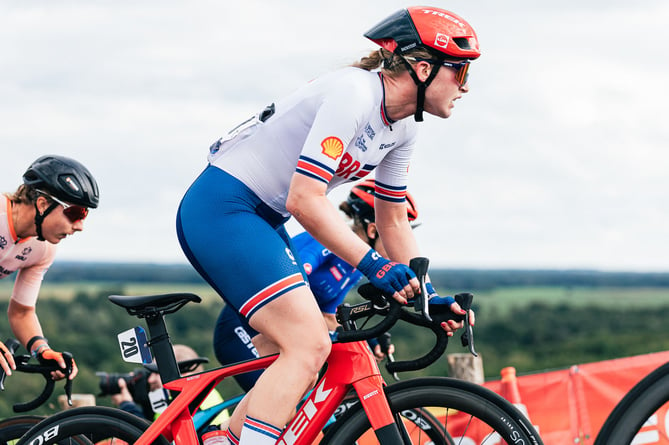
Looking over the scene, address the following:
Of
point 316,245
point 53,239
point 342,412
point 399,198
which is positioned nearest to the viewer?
point 342,412

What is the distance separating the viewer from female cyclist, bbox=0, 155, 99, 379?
475 centimetres

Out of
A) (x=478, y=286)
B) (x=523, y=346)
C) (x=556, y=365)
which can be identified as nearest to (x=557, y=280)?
(x=478, y=286)

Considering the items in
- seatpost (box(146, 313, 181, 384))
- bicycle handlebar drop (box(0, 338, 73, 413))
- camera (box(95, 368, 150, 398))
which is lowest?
camera (box(95, 368, 150, 398))

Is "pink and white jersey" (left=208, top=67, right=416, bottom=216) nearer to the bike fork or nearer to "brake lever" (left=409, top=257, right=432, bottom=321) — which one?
"brake lever" (left=409, top=257, right=432, bottom=321)

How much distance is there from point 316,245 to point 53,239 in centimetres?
156

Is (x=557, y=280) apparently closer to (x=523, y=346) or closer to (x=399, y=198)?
(x=523, y=346)

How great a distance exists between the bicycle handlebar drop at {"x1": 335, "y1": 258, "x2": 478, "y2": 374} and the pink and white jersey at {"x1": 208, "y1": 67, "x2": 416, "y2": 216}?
1.72ft

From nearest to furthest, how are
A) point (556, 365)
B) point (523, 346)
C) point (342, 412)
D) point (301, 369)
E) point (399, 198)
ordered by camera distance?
point (301, 369)
point (342, 412)
point (399, 198)
point (556, 365)
point (523, 346)

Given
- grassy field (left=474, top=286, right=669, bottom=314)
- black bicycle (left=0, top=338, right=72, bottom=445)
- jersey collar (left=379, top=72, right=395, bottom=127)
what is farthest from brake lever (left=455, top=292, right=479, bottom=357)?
grassy field (left=474, top=286, right=669, bottom=314)

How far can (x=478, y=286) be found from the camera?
16075 centimetres

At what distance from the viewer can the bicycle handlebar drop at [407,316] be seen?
3342mm

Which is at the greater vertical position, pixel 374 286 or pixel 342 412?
pixel 374 286

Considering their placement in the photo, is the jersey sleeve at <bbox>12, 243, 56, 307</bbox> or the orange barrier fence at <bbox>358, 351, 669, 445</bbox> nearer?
the jersey sleeve at <bbox>12, 243, 56, 307</bbox>

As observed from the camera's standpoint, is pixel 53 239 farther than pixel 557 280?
No
